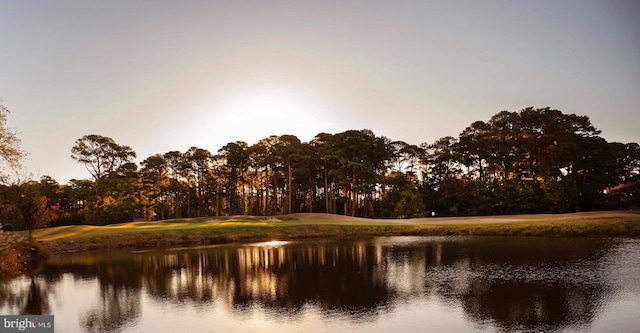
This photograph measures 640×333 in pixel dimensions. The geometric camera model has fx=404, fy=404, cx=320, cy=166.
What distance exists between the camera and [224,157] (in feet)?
318

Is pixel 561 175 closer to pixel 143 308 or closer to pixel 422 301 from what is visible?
pixel 422 301

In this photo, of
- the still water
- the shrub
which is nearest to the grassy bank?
the still water

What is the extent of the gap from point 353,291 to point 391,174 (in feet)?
243

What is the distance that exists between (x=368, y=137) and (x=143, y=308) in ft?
234

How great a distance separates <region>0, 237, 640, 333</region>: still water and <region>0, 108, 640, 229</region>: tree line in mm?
37339

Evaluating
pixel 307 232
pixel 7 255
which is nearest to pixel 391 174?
pixel 307 232

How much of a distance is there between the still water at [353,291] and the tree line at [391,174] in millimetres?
37339

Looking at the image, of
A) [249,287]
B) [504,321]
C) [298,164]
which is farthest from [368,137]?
[504,321]

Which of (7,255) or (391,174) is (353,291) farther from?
(391,174)

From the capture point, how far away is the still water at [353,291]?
13367 mm

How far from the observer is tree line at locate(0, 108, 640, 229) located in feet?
223

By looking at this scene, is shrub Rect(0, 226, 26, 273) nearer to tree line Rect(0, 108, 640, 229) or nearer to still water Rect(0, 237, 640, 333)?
still water Rect(0, 237, 640, 333)

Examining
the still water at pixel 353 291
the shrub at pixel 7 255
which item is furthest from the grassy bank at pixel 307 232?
the shrub at pixel 7 255

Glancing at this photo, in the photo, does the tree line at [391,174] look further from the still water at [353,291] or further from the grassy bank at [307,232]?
the still water at [353,291]
